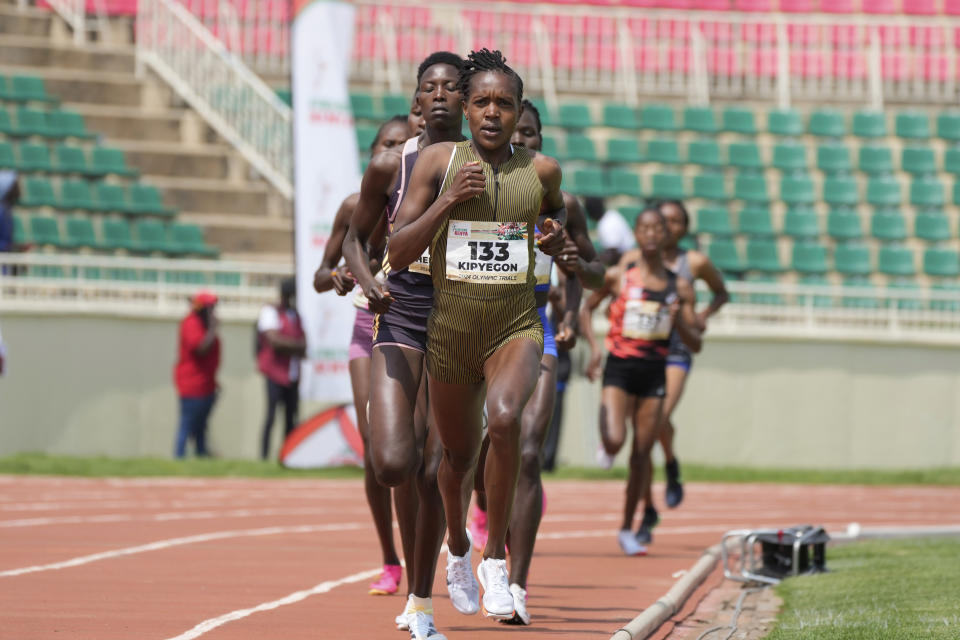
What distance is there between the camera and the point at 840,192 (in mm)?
26266

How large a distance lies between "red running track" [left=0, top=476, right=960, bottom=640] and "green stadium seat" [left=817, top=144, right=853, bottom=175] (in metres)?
8.53

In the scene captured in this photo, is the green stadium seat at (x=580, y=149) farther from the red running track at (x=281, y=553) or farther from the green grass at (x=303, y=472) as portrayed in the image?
the red running track at (x=281, y=553)

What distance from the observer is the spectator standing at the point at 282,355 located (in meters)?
19.1

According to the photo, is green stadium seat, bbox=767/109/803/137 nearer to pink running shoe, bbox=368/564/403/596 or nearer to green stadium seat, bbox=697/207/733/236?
green stadium seat, bbox=697/207/733/236

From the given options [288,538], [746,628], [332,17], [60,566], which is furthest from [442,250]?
[332,17]

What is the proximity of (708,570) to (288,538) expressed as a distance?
3.18 m

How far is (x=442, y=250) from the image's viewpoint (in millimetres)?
6758

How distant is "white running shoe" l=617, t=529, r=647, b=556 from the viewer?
37.8 ft

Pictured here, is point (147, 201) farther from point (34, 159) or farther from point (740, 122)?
point (740, 122)

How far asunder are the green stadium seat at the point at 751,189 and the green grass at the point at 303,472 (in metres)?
6.33

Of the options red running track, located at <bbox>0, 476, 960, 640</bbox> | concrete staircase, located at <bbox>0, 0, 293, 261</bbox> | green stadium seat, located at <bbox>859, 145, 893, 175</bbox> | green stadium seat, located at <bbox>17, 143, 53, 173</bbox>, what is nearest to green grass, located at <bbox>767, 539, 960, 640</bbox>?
red running track, located at <bbox>0, 476, 960, 640</bbox>

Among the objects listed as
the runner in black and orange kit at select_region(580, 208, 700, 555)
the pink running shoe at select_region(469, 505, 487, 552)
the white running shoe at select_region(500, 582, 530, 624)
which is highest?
the runner in black and orange kit at select_region(580, 208, 700, 555)

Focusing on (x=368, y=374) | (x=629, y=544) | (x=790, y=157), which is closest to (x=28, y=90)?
(x=790, y=157)

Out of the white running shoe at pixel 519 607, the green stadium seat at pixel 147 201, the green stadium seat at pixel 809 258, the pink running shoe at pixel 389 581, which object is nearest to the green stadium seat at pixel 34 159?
the green stadium seat at pixel 147 201
